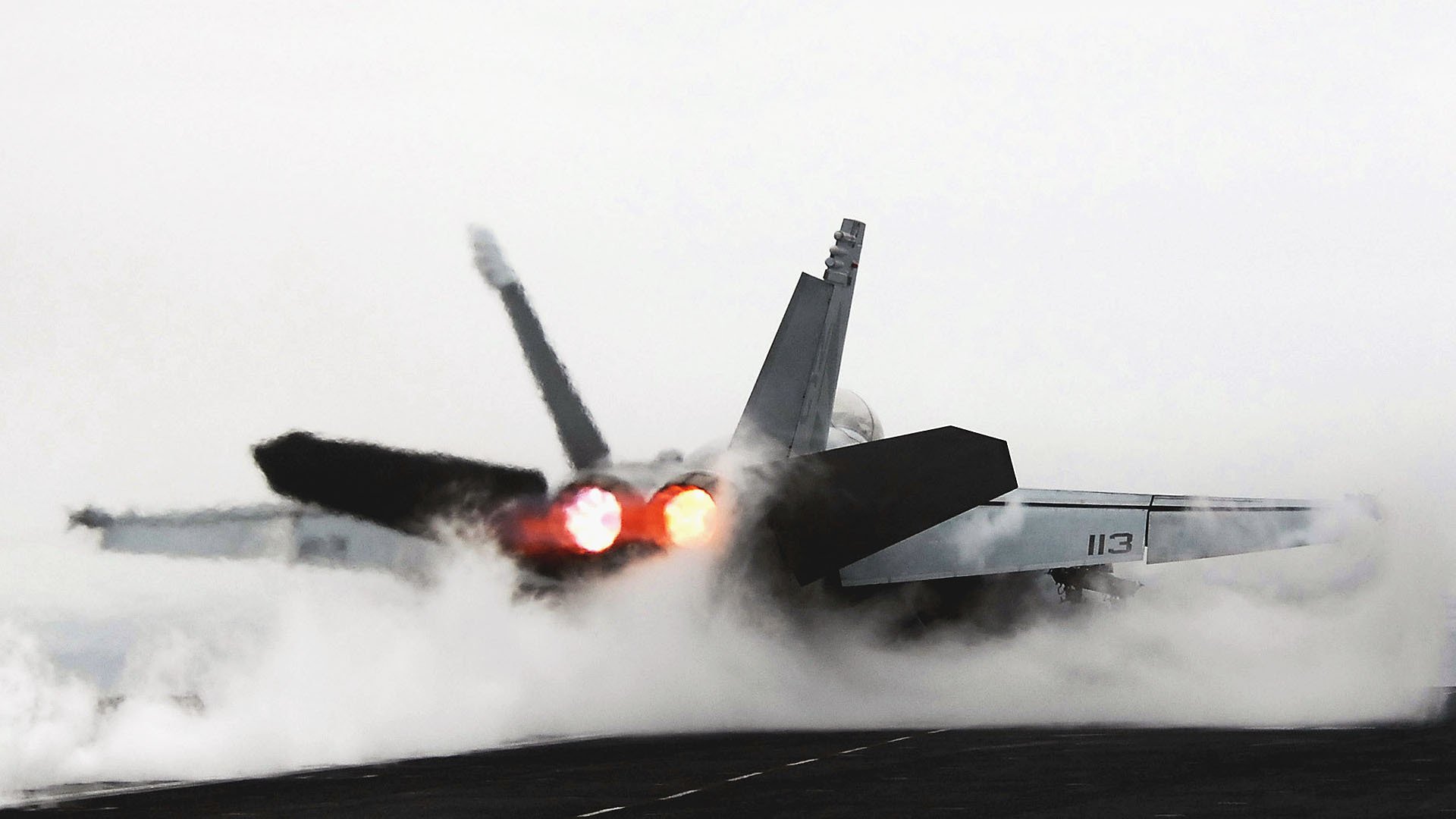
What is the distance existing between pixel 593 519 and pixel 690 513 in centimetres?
104

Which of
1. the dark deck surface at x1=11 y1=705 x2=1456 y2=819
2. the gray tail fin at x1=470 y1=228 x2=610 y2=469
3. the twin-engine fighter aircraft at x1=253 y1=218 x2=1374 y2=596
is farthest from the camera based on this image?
the gray tail fin at x1=470 y1=228 x2=610 y2=469

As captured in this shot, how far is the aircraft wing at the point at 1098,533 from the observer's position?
21344mm

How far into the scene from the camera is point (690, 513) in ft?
58.4

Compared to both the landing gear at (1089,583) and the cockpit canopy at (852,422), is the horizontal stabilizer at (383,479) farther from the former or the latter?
the landing gear at (1089,583)

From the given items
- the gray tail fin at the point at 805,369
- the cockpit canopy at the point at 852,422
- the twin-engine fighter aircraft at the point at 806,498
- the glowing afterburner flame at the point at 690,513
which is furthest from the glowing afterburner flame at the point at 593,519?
the cockpit canopy at the point at 852,422

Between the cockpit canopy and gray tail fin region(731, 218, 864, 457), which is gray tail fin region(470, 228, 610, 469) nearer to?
gray tail fin region(731, 218, 864, 457)

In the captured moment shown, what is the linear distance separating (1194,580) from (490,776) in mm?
12980

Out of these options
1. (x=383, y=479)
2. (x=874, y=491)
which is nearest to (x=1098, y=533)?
(x=874, y=491)

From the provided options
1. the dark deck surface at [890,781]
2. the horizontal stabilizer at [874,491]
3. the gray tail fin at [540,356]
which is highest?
the gray tail fin at [540,356]

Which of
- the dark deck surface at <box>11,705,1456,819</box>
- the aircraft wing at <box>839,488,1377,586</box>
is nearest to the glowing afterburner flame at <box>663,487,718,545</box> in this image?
the dark deck surface at <box>11,705,1456,819</box>

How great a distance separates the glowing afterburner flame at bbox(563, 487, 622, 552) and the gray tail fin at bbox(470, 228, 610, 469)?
208cm

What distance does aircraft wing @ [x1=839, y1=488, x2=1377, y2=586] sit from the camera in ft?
70.0

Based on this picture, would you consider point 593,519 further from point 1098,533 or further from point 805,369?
point 1098,533

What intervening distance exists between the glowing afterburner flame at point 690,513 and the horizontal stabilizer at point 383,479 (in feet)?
4.70
